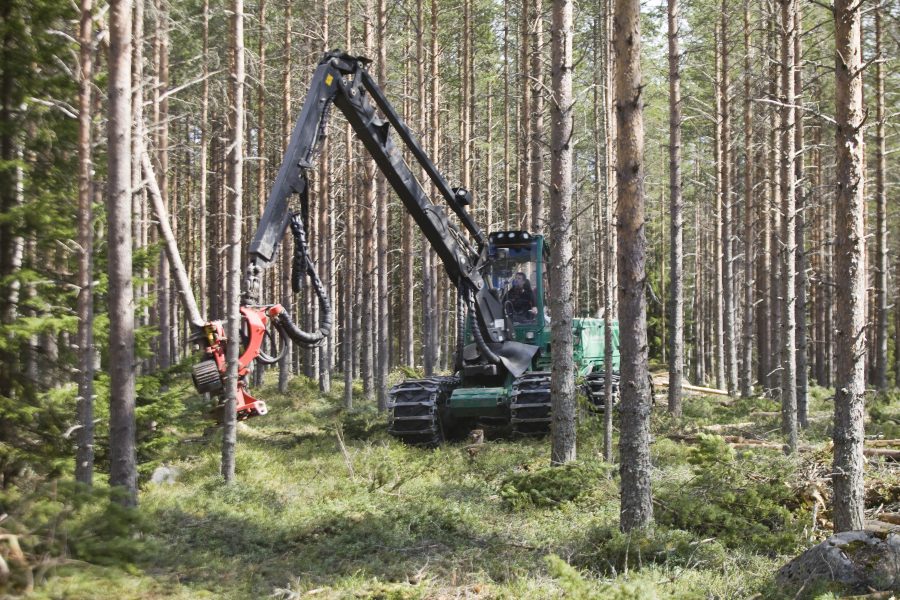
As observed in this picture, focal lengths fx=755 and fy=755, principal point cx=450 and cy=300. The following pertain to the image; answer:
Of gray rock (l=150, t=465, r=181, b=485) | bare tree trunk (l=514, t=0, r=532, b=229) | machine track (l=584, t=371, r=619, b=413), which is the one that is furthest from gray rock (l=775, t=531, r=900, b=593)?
bare tree trunk (l=514, t=0, r=532, b=229)

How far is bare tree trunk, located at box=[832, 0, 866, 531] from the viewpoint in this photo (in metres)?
6.95

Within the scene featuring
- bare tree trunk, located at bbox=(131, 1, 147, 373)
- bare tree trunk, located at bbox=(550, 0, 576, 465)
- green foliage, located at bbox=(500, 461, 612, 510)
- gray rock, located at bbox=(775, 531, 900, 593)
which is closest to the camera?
gray rock, located at bbox=(775, 531, 900, 593)

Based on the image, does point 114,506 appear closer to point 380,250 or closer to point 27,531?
point 27,531

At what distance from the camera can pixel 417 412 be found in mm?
12891

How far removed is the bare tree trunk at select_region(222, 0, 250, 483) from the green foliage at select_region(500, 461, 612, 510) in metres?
3.86

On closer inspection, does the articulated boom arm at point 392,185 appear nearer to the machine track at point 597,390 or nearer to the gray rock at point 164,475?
the machine track at point 597,390

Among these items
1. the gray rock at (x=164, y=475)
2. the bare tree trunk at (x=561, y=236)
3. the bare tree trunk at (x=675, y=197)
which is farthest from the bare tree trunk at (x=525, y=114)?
the gray rock at (x=164, y=475)

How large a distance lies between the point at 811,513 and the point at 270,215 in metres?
6.86

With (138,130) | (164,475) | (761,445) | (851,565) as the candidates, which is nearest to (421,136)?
(138,130)

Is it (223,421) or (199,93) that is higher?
(199,93)

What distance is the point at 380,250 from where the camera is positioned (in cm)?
2011

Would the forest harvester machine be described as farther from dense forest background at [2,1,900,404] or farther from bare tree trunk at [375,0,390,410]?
A: bare tree trunk at [375,0,390,410]

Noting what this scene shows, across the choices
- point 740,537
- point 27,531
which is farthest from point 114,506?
point 740,537

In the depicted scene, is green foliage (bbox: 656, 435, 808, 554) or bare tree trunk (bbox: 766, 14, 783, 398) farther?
bare tree trunk (bbox: 766, 14, 783, 398)
